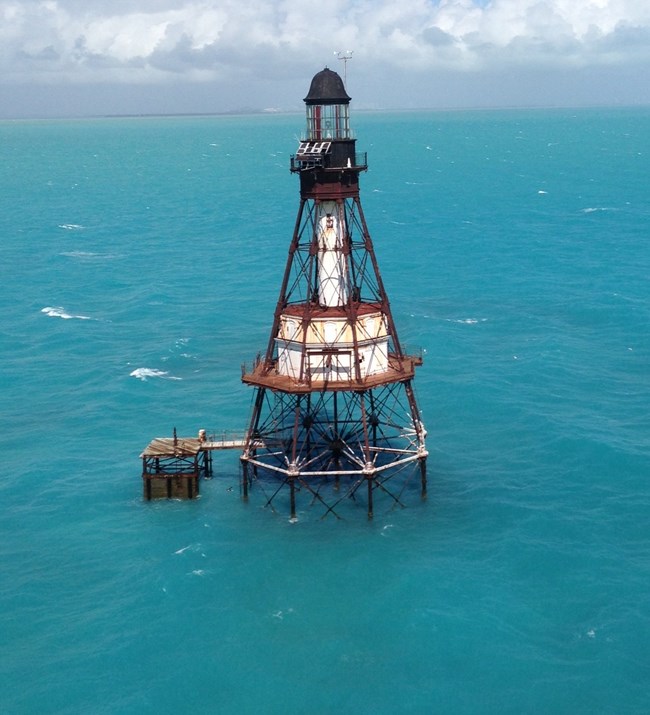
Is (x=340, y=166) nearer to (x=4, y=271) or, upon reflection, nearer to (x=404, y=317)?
(x=404, y=317)

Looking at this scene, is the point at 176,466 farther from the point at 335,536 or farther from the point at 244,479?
the point at 335,536

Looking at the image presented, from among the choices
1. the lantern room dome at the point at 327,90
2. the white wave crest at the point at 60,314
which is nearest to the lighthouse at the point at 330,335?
the lantern room dome at the point at 327,90

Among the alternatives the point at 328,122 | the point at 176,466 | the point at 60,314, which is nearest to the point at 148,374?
the point at 176,466

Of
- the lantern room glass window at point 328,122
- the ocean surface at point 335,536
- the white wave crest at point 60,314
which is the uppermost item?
the lantern room glass window at point 328,122

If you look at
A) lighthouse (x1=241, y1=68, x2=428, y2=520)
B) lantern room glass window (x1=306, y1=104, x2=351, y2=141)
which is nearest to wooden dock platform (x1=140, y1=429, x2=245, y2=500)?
lighthouse (x1=241, y1=68, x2=428, y2=520)

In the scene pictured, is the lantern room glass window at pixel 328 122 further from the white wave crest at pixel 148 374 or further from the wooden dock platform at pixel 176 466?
the white wave crest at pixel 148 374

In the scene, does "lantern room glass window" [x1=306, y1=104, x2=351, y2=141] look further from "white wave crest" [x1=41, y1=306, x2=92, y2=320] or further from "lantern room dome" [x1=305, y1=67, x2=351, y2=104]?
"white wave crest" [x1=41, y1=306, x2=92, y2=320]
